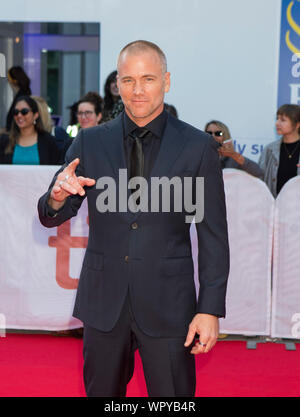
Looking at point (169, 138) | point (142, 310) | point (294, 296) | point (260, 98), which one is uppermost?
point (260, 98)

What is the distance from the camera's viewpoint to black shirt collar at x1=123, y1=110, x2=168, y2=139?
2.46m

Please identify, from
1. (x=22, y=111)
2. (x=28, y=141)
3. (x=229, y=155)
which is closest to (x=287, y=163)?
(x=229, y=155)

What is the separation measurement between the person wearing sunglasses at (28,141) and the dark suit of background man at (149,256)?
3860 mm

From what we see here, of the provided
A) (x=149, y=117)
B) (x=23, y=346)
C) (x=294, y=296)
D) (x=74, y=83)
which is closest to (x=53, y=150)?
(x=23, y=346)

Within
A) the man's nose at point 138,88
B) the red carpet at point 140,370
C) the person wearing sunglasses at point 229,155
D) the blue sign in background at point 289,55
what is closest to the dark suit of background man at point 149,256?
the man's nose at point 138,88

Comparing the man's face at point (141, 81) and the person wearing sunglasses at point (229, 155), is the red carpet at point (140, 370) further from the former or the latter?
the man's face at point (141, 81)

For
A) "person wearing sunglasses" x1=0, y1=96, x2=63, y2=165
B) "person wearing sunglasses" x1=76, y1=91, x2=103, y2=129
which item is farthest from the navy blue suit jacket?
"person wearing sunglasses" x1=76, y1=91, x2=103, y2=129

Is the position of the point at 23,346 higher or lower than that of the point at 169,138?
lower

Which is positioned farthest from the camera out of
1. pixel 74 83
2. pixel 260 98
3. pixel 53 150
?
pixel 74 83

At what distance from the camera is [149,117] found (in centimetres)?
246

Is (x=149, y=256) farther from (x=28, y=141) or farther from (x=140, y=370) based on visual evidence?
(x=28, y=141)

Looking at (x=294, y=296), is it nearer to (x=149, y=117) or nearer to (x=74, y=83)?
(x=149, y=117)

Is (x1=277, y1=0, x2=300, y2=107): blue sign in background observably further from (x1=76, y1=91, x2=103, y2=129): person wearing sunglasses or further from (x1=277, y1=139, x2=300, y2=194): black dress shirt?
(x1=76, y1=91, x2=103, y2=129): person wearing sunglasses

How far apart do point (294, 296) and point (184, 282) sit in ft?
10.2
